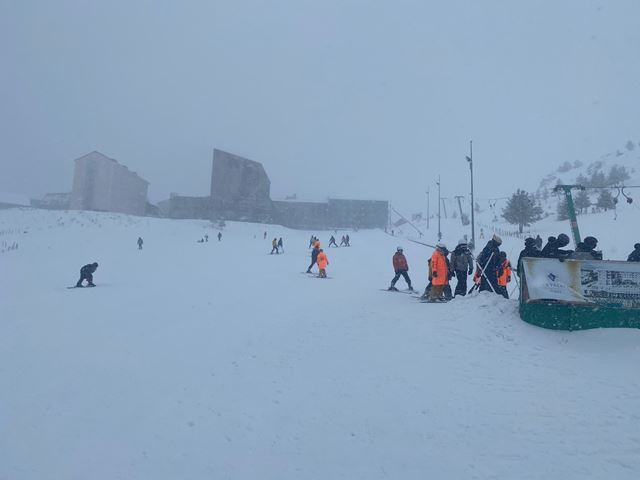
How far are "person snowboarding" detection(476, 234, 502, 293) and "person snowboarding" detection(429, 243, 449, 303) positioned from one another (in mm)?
769

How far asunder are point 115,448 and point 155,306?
660 centimetres

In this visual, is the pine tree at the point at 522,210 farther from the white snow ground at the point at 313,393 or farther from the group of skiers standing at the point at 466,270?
the white snow ground at the point at 313,393

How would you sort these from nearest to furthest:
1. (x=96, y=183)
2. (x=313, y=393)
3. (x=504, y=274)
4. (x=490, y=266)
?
(x=313, y=393), (x=490, y=266), (x=504, y=274), (x=96, y=183)

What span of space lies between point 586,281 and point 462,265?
3.12 metres

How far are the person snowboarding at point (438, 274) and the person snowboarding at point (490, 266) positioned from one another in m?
0.77

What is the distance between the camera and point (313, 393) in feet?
16.9

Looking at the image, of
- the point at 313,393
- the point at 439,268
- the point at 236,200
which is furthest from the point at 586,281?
the point at 236,200

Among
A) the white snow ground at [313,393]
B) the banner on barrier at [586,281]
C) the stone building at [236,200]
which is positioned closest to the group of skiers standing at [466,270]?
the white snow ground at [313,393]

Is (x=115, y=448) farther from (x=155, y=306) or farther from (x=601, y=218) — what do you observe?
(x=601, y=218)

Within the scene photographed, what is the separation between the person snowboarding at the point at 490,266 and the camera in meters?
9.02

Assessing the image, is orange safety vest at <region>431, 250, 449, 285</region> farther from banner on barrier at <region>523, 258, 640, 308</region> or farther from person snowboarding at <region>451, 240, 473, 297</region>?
banner on barrier at <region>523, 258, 640, 308</region>

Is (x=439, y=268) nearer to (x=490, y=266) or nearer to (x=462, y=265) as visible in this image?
(x=462, y=265)

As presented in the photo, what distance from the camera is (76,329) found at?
8.11m

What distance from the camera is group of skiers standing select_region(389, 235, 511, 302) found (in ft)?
29.8
